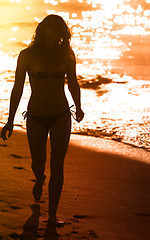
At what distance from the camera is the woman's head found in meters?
3.77

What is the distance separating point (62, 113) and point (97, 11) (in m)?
21.2

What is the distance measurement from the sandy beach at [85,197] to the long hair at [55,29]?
135cm

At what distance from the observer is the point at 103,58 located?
1658cm

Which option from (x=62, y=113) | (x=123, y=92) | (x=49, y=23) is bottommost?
(x=123, y=92)

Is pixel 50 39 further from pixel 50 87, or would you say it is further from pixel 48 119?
pixel 48 119

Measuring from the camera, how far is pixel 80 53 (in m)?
17.2

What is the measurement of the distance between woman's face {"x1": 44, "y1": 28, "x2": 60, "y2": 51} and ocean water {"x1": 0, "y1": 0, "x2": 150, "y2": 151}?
12.8 ft

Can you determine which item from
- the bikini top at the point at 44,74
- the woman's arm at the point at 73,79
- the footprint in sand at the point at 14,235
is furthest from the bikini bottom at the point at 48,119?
the footprint in sand at the point at 14,235

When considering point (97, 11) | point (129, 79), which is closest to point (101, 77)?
point (129, 79)

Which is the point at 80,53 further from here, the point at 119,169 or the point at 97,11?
the point at 119,169

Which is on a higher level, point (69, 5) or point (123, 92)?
point (69, 5)

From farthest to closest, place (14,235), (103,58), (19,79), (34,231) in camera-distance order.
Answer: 1. (103,58)
2. (19,79)
3. (34,231)
4. (14,235)

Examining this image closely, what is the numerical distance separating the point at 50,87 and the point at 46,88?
3 centimetres

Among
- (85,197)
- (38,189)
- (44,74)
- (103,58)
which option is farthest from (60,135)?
(103,58)
